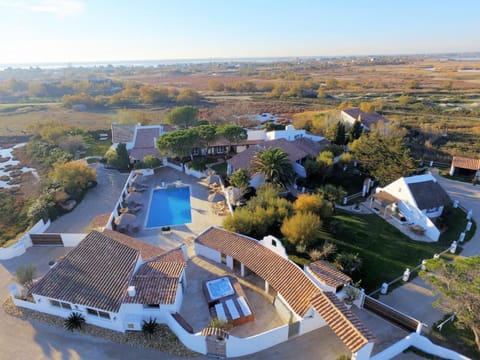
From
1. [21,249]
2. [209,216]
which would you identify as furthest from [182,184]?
[21,249]

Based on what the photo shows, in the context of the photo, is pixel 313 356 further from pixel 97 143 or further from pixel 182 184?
pixel 97 143

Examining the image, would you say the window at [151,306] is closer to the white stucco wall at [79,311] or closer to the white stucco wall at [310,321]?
the white stucco wall at [79,311]

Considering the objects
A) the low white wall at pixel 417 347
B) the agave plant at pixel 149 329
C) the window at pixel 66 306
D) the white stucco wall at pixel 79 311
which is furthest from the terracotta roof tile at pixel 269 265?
the window at pixel 66 306

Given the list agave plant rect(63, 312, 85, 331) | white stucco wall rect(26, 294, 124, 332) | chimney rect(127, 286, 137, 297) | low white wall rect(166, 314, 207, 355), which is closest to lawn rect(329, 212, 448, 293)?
low white wall rect(166, 314, 207, 355)

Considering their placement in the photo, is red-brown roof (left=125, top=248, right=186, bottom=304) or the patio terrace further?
the patio terrace

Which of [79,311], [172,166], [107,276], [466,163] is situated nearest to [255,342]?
[107,276]

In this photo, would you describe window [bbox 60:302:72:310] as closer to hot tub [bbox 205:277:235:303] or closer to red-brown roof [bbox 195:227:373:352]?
hot tub [bbox 205:277:235:303]
